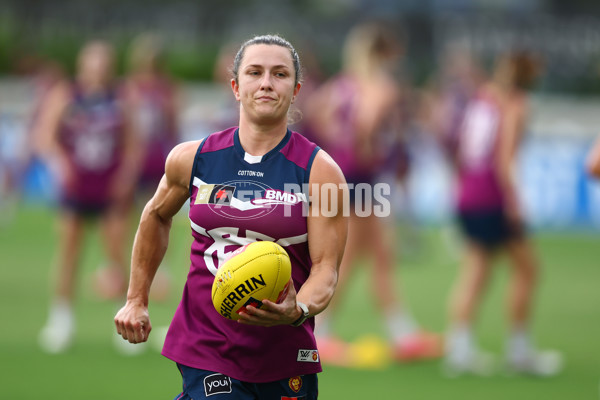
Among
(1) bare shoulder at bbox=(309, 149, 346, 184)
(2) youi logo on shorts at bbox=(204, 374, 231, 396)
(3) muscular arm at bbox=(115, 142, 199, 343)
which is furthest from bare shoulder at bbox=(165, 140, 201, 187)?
(2) youi logo on shorts at bbox=(204, 374, 231, 396)

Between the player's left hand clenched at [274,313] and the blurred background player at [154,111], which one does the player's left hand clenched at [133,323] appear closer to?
the player's left hand clenched at [274,313]

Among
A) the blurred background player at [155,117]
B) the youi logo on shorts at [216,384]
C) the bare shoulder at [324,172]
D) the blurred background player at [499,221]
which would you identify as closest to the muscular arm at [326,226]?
the bare shoulder at [324,172]

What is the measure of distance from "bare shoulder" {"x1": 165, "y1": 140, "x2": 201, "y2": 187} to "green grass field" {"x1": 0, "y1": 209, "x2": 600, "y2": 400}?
136 inches

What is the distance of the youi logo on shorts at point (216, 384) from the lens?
421cm

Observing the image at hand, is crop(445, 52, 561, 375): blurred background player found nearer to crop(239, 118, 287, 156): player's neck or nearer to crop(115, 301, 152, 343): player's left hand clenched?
crop(239, 118, 287, 156): player's neck

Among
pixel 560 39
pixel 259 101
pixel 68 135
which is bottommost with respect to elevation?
pixel 259 101

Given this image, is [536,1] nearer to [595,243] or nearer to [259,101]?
[595,243]

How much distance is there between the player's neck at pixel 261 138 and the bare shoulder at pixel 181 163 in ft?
0.78

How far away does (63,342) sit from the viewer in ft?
29.6

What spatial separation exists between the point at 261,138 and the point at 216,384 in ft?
3.56

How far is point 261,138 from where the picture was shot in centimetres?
429

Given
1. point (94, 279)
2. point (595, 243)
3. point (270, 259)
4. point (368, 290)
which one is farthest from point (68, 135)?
point (595, 243)

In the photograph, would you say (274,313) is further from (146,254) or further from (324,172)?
(146,254)

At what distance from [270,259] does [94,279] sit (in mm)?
9221
